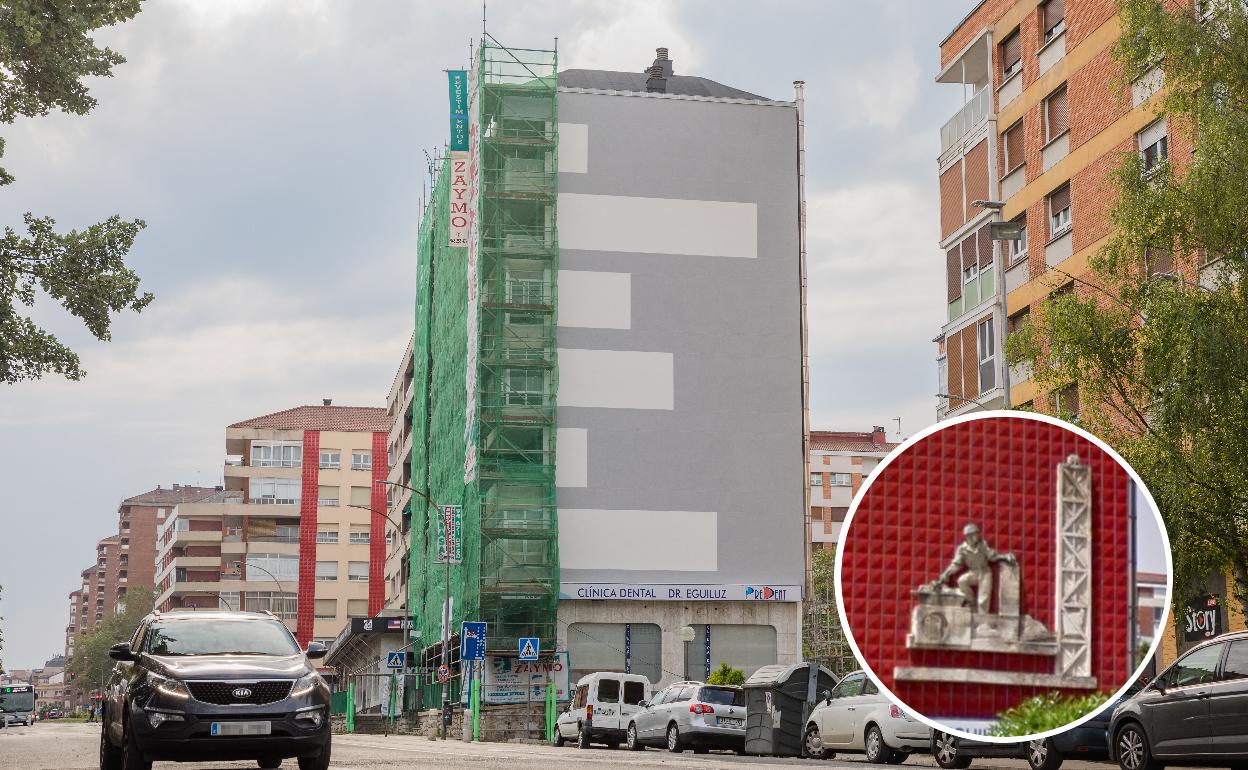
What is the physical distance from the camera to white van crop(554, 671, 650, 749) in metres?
34.8

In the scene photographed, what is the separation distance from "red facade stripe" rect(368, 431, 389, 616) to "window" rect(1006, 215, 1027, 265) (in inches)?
2562

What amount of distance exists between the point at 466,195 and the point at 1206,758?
42.6 meters

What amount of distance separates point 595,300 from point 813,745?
29.1 m

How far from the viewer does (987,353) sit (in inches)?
1496

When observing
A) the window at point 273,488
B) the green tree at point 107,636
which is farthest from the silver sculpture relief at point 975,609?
the green tree at point 107,636

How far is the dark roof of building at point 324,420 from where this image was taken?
370ft

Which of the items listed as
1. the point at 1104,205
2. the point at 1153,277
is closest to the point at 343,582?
the point at 1104,205

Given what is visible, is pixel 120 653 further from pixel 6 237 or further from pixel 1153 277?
pixel 1153 277

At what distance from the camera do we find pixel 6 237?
22516 mm

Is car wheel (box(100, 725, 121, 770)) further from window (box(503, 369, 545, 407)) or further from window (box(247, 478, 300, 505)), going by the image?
window (box(247, 478, 300, 505))

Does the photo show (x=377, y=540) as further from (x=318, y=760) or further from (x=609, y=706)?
(x=318, y=760)

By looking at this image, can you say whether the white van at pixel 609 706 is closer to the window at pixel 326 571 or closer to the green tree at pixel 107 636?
the window at pixel 326 571

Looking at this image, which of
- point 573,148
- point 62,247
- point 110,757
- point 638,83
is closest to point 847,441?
point 638,83

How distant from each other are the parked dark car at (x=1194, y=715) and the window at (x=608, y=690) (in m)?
19.3
